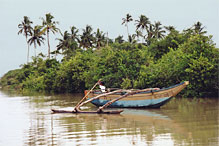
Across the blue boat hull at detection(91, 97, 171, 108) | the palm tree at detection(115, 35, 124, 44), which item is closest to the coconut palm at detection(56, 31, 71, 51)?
the palm tree at detection(115, 35, 124, 44)

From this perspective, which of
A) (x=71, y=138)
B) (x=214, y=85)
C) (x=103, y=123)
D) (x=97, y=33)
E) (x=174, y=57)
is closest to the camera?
(x=71, y=138)

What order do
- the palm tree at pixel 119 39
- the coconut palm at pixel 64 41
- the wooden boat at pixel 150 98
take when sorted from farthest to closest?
the palm tree at pixel 119 39 < the coconut palm at pixel 64 41 < the wooden boat at pixel 150 98

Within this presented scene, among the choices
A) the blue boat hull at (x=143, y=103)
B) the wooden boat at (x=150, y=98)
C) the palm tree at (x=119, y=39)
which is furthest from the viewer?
the palm tree at (x=119, y=39)

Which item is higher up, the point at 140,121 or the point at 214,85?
the point at 214,85

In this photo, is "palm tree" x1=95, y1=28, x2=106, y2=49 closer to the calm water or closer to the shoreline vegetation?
the shoreline vegetation

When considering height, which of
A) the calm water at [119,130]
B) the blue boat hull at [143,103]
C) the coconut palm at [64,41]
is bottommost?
the calm water at [119,130]

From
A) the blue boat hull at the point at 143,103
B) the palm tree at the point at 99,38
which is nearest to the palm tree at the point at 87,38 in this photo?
the palm tree at the point at 99,38

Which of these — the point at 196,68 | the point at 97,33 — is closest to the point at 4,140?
the point at 196,68

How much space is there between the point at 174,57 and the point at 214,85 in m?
3.58

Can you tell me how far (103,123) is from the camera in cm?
1191

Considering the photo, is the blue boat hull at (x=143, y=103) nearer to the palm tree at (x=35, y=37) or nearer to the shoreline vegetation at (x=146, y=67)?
the shoreline vegetation at (x=146, y=67)

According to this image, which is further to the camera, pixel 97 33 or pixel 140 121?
pixel 97 33

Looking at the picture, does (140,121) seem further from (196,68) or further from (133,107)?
(196,68)

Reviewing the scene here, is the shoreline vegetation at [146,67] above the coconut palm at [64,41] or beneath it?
beneath
